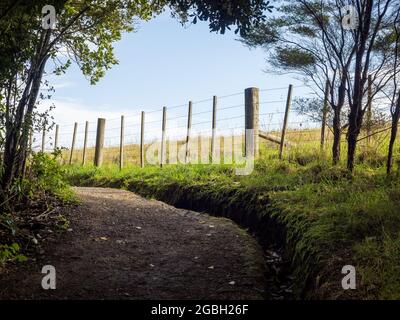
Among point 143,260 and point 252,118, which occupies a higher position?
point 252,118

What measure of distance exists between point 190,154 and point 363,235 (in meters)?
7.62

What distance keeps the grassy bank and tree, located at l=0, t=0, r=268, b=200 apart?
256 cm

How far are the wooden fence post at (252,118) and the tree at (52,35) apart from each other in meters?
3.09

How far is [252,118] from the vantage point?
10.1m

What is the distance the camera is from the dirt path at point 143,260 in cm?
446

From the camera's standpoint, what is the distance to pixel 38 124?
6.68 m

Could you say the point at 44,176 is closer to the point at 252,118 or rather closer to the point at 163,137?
the point at 252,118

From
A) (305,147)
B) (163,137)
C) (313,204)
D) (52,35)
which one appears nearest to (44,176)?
(52,35)

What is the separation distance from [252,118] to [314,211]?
498cm

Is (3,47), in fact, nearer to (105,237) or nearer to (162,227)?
(105,237)

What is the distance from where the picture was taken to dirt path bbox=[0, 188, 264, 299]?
4465 mm

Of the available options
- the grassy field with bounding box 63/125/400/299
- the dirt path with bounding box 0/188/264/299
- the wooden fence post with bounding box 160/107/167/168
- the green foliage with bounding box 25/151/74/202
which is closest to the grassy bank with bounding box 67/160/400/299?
the grassy field with bounding box 63/125/400/299

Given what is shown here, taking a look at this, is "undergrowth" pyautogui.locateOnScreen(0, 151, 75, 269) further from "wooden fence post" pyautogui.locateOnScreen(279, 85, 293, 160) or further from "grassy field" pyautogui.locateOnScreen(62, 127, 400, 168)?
"wooden fence post" pyautogui.locateOnScreen(279, 85, 293, 160)
